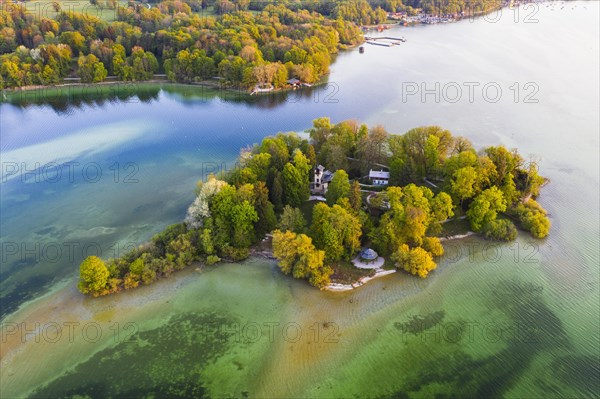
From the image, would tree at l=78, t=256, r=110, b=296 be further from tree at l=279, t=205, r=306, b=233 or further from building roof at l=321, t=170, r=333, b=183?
building roof at l=321, t=170, r=333, b=183

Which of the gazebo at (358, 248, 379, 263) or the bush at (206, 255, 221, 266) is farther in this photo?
the bush at (206, 255, 221, 266)

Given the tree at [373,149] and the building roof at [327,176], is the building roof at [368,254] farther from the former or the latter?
the tree at [373,149]

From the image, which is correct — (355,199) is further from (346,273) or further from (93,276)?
(93,276)

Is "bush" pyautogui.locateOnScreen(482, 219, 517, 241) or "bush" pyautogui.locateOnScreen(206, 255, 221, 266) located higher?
"bush" pyautogui.locateOnScreen(206, 255, 221, 266)

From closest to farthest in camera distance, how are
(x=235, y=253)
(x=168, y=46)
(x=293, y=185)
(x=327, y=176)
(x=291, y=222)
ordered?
(x=235, y=253), (x=291, y=222), (x=293, y=185), (x=327, y=176), (x=168, y=46)

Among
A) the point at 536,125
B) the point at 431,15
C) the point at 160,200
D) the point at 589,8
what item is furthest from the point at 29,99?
the point at 589,8

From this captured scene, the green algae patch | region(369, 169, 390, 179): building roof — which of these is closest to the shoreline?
region(369, 169, 390, 179): building roof

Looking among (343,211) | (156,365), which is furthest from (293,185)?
(156,365)
